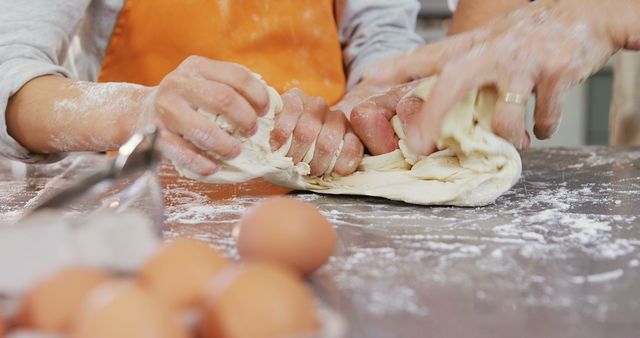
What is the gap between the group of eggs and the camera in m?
0.37

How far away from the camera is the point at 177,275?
46cm

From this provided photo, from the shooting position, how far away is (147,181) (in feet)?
2.55

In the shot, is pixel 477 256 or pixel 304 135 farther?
pixel 304 135

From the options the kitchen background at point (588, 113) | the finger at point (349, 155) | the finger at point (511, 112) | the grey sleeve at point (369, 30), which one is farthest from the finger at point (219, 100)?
the kitchen background at point (588, 113)

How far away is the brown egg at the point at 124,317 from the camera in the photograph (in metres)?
0.36

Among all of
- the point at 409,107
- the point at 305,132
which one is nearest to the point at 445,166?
the point at 409,107

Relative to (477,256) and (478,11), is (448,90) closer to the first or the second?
(477,256)

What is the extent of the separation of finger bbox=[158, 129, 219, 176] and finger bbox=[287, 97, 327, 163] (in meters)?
0.15

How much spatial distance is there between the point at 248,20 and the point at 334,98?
277mm

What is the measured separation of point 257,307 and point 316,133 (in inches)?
25.8

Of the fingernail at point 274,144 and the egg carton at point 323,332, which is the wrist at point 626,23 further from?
the egg carton at point 323,332

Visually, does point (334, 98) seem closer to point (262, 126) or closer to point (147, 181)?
point (262, 126)

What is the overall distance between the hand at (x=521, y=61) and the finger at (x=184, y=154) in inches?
11.6

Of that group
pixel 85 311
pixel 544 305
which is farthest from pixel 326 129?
pixel 85 311
